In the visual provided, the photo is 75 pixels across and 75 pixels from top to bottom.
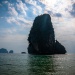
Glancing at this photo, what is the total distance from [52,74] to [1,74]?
11971mm

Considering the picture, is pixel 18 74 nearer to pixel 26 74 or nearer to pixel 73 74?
pixel 26 74

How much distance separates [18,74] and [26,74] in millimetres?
1929

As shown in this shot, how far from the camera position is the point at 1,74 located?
1610 inches

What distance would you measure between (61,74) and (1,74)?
46.2 ft

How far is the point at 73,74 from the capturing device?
4178 centimetres

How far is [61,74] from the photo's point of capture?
41.8 meters

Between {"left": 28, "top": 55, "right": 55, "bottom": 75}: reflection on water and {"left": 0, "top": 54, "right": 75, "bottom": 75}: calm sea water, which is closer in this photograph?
{"left": 0, "top": 54, "right": 75, "bottom": 75}: calm sea water

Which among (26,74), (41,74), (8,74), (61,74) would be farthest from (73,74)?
(8,74)

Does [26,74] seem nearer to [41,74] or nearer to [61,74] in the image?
[41,74]

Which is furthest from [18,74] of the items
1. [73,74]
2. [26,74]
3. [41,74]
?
[73,74]

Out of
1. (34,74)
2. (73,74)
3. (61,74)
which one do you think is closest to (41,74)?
(34,74)

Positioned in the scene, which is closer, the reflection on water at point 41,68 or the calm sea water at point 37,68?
the calm sea water at point 37,68

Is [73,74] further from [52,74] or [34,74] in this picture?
[34,74]

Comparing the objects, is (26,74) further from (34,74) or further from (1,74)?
(1,74)
